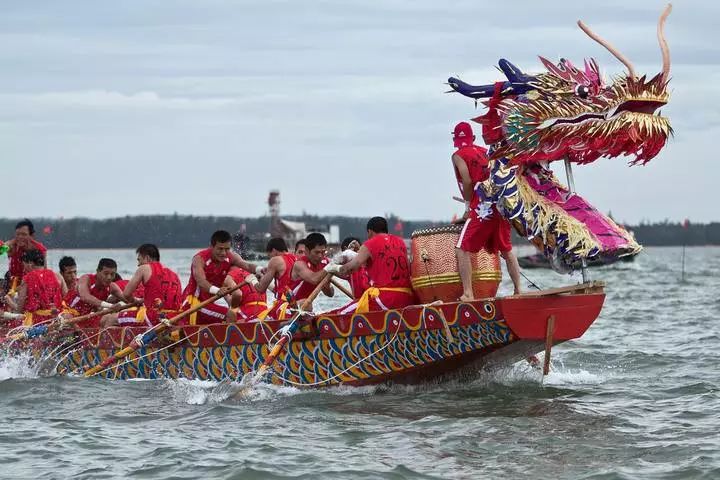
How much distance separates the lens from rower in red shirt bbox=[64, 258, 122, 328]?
17.2 meters

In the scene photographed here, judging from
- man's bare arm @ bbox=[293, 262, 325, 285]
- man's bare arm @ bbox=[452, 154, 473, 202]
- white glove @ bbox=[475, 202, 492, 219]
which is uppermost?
man's bare arm @ bbox=[452, 154, 473, 202]

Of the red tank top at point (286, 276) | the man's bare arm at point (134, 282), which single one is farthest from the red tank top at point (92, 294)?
the red tank top at point (286, 276)

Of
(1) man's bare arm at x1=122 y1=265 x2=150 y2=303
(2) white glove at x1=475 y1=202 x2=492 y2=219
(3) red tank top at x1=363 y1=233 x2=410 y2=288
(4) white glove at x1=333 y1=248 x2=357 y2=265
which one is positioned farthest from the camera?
(1) man's bare arm at x1=122 y1=265 x2=150 y2=303

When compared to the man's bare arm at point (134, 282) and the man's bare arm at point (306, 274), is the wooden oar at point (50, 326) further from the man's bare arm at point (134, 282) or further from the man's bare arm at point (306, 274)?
the man's bare arm at point (306, 274)

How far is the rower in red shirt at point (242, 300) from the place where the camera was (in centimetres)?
1588

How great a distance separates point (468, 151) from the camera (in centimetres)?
1320

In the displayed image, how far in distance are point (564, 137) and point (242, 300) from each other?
5.77 m

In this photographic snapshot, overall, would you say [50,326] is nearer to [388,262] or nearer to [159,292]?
[159,292]

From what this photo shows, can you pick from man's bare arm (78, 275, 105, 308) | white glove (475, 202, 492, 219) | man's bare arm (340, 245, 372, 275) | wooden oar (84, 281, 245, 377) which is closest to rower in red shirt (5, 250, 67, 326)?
man's bare arm (78, 275, 105, 308)

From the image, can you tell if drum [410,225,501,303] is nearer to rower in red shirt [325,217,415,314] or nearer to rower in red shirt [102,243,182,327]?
rower in red shirt [325,217,415,314]

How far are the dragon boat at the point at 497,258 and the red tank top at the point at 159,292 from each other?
7.38ft

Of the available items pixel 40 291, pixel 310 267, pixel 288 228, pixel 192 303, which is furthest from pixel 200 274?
pixel 288 228

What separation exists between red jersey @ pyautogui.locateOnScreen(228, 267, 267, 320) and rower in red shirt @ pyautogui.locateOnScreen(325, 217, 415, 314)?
2.72 metres

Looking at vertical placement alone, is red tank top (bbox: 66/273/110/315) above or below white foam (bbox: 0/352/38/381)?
above
